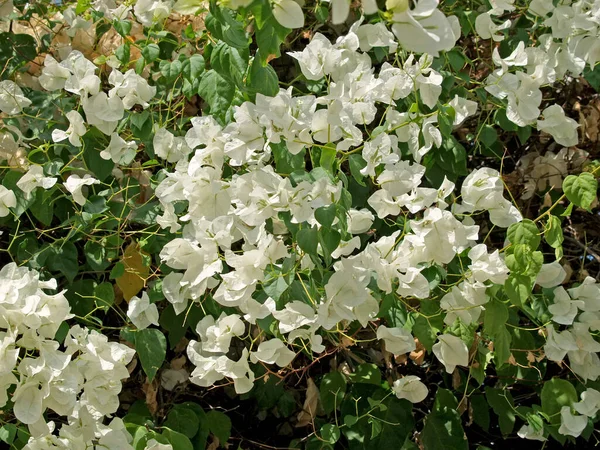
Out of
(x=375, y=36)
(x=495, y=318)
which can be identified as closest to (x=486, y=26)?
(x=375, y=36)

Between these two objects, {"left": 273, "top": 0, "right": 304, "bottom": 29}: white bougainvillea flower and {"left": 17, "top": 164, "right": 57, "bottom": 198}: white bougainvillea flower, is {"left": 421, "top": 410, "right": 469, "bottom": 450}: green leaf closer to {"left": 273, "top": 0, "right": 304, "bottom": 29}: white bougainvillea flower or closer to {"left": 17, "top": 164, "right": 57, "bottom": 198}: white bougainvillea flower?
{"left": 17, "top": 164, "right": 57, "bottom": 198}: white bougainvillea flower

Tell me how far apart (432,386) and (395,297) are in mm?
578

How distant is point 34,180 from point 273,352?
0.62 meters

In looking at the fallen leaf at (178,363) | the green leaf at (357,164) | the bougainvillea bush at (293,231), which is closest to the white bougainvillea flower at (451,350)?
the bougainvillea bush at (293,231)

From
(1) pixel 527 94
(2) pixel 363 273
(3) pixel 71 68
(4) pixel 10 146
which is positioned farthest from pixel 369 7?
(4) pixel 10 146

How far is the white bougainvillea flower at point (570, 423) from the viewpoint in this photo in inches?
62.9

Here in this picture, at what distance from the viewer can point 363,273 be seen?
1288mm

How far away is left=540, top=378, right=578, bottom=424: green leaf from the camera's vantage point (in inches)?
64.9

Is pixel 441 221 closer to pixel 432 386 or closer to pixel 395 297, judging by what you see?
pixel 395 297

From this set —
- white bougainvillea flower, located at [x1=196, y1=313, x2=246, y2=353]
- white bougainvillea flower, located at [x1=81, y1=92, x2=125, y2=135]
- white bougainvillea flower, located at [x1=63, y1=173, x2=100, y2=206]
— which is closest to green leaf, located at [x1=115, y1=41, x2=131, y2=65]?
white bougainvillea flower, located at [x1=81, y1=92, x2=125, y2=135]

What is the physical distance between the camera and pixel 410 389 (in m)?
1.61

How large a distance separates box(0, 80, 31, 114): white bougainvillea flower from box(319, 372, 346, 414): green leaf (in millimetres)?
864

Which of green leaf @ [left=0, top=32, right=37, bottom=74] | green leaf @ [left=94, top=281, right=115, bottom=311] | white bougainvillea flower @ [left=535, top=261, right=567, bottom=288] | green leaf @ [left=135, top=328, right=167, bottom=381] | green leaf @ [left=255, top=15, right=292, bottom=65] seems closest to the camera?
green leaf @ [left=255, top=15, right=292, bottom=65]

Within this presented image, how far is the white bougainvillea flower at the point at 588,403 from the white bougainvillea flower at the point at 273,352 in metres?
0.59
